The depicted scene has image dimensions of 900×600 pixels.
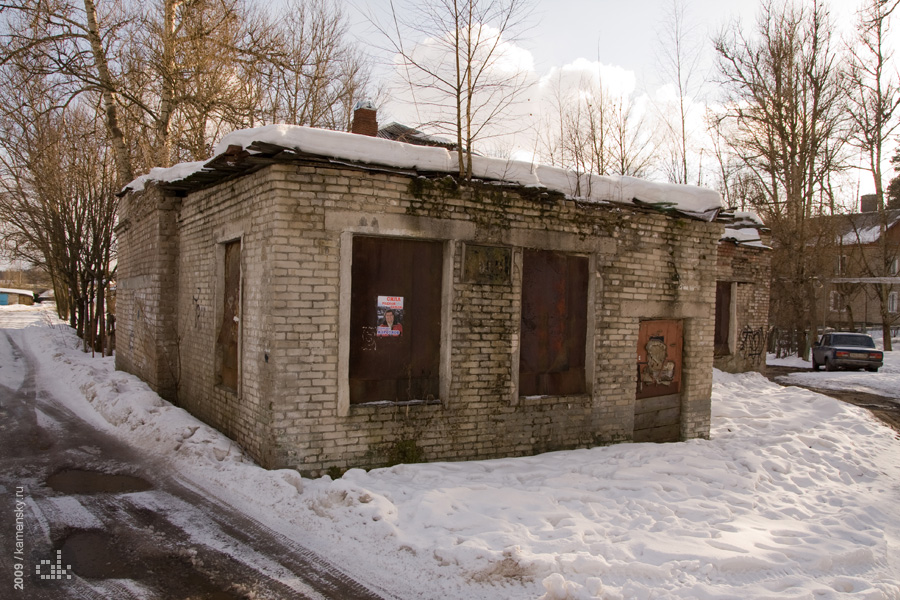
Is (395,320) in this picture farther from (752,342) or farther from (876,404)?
(876,404)

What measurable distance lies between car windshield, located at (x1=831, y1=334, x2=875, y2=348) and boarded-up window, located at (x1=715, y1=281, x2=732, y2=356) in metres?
8.47

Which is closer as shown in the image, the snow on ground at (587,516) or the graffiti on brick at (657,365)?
the snow on ground at (587,516)

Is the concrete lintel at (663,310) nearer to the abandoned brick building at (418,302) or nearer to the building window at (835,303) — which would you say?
the abandoned brick building at (418,302)

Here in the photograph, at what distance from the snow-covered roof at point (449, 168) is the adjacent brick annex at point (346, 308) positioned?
15 cm

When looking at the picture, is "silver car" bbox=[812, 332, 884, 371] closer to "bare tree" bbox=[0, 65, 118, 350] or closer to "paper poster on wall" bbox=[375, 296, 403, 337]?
"paper poster on wall" bbox=[375, 296, 403, 337]

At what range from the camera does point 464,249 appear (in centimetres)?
649

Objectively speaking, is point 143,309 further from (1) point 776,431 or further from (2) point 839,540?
(1) point 776,431

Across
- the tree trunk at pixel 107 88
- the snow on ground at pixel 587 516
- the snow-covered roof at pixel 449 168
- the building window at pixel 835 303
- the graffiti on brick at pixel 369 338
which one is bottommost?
the snow on ground at pixel 587 516

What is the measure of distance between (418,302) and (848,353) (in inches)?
802

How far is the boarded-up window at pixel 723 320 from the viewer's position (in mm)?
14969

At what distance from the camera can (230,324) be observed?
276 inches

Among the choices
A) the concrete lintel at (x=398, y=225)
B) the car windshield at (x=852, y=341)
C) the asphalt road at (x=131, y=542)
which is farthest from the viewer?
the car windshield at (x=852, y=341)

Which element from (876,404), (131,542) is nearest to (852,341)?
(876,404)

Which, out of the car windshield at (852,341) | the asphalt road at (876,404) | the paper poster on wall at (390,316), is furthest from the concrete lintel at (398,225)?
the car windshield at (852,341)
